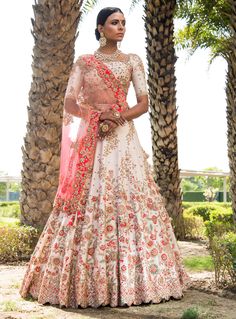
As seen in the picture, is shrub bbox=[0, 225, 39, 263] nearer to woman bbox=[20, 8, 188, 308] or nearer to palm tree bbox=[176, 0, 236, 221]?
woman bbox=[20, 8, 188, 308]

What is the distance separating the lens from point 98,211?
14.9 feet

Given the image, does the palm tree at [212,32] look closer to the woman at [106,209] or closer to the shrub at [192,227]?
the shrub at [192,227]

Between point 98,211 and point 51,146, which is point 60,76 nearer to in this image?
point 51,146

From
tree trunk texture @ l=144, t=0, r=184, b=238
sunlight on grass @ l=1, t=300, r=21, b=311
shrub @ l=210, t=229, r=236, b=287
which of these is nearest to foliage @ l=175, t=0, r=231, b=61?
tree trunk texture @ l=144, t=0, r=184, b=238

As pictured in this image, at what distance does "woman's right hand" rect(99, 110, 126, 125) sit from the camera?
4.70 metres

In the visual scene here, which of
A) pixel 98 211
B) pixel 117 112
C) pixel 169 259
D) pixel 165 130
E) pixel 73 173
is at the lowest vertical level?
pixel 169 259

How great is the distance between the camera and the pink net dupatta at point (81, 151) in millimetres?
4625

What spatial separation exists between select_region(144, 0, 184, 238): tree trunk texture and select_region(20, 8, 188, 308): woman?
6062 mm

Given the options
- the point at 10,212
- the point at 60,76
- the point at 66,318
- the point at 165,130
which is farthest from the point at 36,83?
the point at 10,212

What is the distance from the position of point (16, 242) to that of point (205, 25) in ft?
32.2

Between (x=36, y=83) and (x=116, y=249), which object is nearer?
(x=116, y=249)

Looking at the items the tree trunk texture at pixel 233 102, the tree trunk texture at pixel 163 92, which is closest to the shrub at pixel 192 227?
the tree trunk texture at pixel 163 92

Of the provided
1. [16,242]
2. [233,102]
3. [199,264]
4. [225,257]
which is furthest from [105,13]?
[233,102]

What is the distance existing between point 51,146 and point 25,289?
12.1 ft
